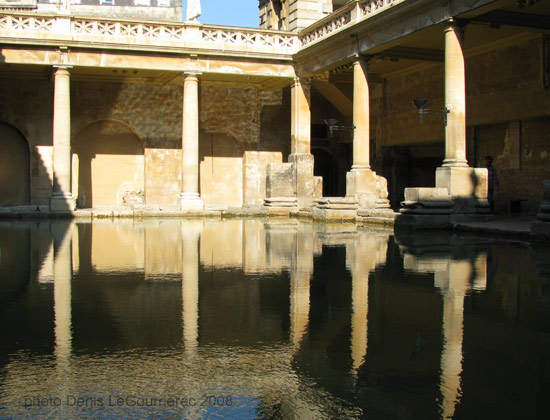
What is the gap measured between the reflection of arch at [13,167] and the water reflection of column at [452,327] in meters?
21.0

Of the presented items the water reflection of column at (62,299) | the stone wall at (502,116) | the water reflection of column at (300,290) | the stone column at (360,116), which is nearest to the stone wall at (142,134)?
the stone wall at (502,116)

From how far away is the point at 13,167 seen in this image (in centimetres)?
2530

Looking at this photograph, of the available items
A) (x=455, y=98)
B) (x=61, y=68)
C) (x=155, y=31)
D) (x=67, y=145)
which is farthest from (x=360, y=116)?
(x=61, y=68)

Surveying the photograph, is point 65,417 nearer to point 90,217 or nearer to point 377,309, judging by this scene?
point 377,309

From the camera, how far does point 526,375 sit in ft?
12.1

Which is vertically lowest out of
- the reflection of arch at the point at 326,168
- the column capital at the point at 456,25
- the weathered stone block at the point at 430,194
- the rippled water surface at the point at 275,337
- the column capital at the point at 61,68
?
the rippled water surface at the point at 275,337

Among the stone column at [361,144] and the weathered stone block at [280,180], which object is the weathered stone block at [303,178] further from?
the stone column at [361,144]

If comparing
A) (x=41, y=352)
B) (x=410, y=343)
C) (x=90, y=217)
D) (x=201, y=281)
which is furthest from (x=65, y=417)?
(x=90, y=217)

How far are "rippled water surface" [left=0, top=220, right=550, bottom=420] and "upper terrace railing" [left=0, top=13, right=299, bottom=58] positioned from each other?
13.8 meters

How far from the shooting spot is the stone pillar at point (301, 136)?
22688 millimetres

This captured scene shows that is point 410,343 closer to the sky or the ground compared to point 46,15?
closer to the ground

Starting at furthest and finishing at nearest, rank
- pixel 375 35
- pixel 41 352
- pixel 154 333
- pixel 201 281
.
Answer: pixel 375 35 → pixel 201 281 → pixel 154 333 → pixel 41 352

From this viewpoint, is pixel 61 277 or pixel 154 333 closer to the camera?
pixel 154 333

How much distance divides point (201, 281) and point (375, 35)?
42.8 feet
